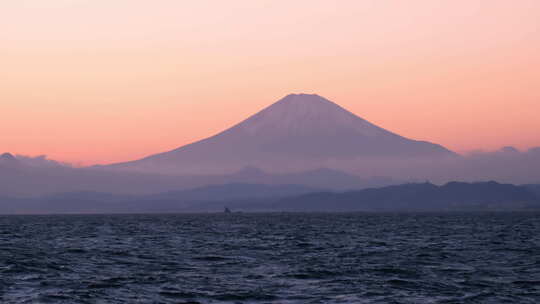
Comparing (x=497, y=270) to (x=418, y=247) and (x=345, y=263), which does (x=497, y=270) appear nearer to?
(x=345, y=263)

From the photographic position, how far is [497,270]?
50.8 metres

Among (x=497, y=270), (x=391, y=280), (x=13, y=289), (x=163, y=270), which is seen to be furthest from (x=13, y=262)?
(x=497, y=270)

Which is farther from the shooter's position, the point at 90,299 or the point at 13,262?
the point at 13,262

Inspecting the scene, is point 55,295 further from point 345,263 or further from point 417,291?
point 345,263

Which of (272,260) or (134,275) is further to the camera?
(272,260)

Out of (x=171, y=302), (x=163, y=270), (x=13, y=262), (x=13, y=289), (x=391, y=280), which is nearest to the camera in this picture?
(x=171, y=302)

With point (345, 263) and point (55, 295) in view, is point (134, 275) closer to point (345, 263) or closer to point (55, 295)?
point (55, 295)

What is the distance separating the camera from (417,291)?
135 ft

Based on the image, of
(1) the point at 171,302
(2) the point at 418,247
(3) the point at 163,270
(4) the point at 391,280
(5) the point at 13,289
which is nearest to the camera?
(1) the point at 171,302

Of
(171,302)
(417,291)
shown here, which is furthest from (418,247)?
(171,302)

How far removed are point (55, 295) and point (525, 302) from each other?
2071 cm

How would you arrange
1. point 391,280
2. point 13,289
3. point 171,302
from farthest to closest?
point 391,280, point 13,289, point 171,302

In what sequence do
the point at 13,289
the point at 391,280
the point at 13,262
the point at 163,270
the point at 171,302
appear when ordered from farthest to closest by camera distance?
the point at 13,262 → the point at 163,270 → the point at 391,280 → the point at 13,289 → the point at 171,302

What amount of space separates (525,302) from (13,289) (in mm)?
23465
